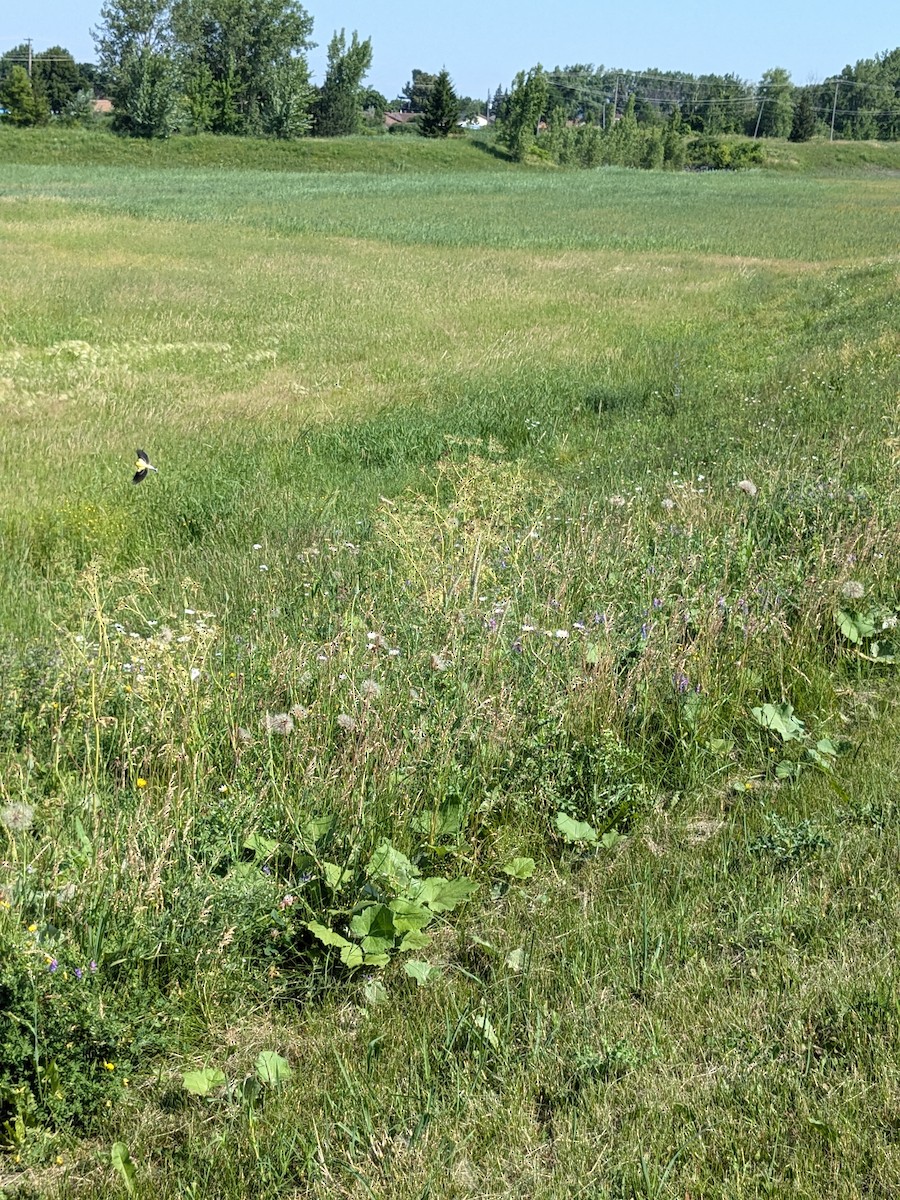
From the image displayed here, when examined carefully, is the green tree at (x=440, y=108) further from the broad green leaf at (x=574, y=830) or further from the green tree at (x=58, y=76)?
the broad green leaf at (x=574, y=830)

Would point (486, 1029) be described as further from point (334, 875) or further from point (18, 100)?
point (18, 100)

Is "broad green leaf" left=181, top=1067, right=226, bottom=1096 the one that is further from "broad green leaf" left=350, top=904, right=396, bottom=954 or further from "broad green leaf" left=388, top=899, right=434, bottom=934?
"broad green leaf" left=388, top=899, right=434, bottom=934

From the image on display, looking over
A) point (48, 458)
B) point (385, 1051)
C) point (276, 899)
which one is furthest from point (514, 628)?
point (48, 458)

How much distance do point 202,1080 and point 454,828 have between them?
1254 millimetres

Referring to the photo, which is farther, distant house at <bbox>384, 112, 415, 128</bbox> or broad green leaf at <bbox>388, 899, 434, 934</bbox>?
distant house at <bbox>384, 112, 415, 128</bbox>

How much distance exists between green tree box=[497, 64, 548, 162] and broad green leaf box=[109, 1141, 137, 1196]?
89.4 metres

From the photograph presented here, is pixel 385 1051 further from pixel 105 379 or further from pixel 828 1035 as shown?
pixel 105 379

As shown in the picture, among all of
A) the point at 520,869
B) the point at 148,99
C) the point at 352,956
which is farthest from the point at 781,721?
the point at 148,99

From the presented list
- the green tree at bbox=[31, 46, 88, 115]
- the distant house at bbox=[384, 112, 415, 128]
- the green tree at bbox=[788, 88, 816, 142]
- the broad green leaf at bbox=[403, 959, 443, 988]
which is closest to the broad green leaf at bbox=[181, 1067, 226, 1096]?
the broad green leaf at bbox=[403, 959, 443, 988]

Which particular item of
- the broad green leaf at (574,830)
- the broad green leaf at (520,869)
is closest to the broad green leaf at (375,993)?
the broad green leaf at (520,869)

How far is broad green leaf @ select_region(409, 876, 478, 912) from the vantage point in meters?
3.34

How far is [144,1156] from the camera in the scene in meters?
2.50

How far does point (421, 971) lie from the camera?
3.04 meters

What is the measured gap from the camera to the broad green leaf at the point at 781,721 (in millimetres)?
4418
